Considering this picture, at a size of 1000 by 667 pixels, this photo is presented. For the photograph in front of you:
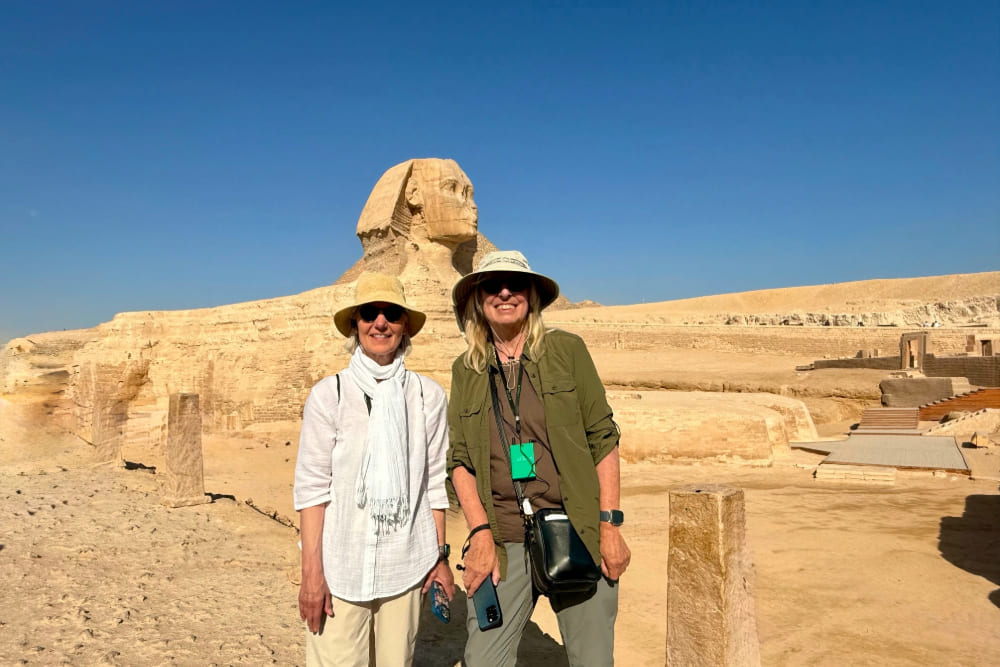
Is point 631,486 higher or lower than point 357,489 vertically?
lower

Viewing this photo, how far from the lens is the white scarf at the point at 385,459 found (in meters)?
2.03

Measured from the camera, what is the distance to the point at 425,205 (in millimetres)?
10414

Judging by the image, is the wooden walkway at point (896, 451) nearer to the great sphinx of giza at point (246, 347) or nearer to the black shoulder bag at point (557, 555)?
the great sphinx of giza at point (246, 347)

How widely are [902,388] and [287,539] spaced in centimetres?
1555

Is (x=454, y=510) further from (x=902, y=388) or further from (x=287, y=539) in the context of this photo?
(x=902, y=388)

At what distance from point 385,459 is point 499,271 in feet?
2.48

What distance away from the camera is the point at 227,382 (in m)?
13.9

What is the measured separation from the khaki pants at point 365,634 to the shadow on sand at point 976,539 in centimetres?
520

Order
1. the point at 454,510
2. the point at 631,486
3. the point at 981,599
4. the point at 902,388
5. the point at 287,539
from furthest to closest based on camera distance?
1. the point at 902,388
2. the point at 631,486
3. the point at 454,510
4. the point at 287,539
5. the point at 981,599

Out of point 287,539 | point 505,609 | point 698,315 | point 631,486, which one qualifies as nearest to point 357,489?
point 505,609

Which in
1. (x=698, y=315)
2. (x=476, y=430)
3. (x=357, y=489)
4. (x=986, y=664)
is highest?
(x=698, y=315)

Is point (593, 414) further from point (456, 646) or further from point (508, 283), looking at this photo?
point (456, 646)

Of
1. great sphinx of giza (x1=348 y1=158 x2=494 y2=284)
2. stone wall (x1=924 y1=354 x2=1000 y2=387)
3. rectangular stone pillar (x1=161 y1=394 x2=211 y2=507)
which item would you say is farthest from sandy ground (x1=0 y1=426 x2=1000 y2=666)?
stone wall (x1=924 y1=354 x2=1000 y2=387)

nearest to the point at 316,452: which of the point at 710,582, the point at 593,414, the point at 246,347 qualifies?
the point at 593,414
